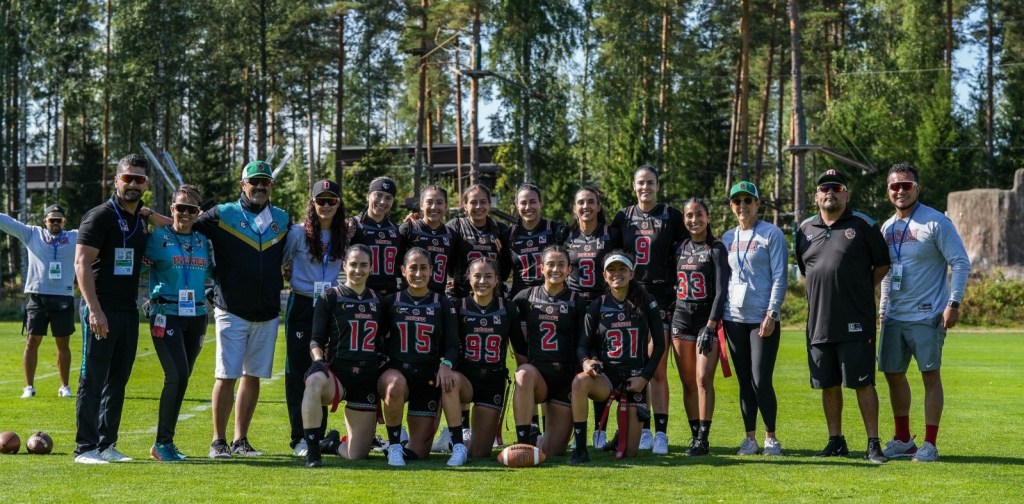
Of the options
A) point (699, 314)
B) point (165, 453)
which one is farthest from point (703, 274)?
point (165, 453)

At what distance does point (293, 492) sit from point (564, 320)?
2.67 meters

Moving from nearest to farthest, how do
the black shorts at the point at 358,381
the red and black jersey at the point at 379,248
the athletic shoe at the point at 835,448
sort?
the black shorts at the point at 358,381 → the athletic shoe at the point at 835,448 → the red and black jersey at the point at 379,248

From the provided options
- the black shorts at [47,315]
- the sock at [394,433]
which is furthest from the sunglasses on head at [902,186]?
the black shorts at [47,315]

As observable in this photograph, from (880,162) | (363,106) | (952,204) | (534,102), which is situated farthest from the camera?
(363,106)

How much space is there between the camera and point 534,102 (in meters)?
42.2

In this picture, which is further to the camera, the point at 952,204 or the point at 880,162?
the point at 880,162

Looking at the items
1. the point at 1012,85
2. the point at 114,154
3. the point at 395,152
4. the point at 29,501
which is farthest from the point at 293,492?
the point at 395,152

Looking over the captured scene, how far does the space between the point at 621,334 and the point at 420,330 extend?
1480mm

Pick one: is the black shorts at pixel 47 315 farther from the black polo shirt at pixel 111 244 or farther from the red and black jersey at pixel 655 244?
the red and black jersey at pixel 655 244

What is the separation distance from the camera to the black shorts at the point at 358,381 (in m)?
8.71

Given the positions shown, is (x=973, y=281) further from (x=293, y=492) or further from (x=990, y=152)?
(x=293, y=492)

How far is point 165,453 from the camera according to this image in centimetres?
848

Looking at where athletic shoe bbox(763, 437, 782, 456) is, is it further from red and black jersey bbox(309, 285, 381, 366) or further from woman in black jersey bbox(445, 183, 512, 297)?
red and black jersey bbox(309, 285, 381, 366)

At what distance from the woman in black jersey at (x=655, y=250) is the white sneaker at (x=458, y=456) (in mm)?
1652
